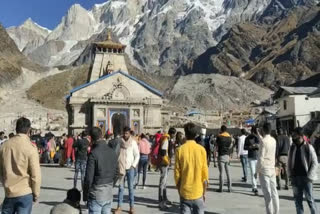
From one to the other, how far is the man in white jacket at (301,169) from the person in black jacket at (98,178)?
11.9 feet

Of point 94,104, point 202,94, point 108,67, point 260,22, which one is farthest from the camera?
point 260,22

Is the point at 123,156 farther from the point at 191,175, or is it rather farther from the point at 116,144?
the point at 191,175

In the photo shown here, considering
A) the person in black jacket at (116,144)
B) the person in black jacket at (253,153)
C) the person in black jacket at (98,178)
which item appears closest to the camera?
the person in black jacket at (98,178)

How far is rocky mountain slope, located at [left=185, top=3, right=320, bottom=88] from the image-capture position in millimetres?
125312

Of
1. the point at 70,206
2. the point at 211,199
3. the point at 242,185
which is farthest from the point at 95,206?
the point at 242,185

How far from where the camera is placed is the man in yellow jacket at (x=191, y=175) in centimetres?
573

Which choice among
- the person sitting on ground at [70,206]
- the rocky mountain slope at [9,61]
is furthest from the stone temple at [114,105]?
the rocky mountain slope at [9,61]

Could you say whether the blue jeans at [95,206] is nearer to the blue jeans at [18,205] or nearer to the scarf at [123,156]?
the blue jeans at [18,205]

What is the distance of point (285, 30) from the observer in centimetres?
16000

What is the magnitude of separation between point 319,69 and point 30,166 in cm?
12825

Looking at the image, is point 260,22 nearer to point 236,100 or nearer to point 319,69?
point 319,69

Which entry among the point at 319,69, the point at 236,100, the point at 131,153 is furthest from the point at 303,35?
the point at 131,153

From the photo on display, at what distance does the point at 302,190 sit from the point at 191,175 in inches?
116

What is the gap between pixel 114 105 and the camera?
38750mm
